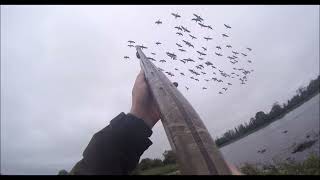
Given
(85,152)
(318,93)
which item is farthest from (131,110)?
(318,93)

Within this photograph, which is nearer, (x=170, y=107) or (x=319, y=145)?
(x=170, y=107)

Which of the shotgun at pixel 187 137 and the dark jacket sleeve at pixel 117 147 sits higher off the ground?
the dark jacket sleeve at pixel 117 147

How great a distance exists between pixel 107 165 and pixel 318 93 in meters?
139

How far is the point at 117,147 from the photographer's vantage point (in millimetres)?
2314

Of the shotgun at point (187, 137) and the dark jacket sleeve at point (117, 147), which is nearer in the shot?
the shotgun at point (187, 137)

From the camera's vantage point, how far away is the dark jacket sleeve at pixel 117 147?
7.27ft

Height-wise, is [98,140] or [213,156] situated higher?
[98,140]

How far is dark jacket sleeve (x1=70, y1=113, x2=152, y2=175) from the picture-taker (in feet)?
7.27

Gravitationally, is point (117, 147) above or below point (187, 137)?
above

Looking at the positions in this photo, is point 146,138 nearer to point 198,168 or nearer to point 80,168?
point 80,168

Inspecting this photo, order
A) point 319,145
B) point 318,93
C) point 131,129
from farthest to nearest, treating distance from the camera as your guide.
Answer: point 318,93, point 319,145, point 131,129

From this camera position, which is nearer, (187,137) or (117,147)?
(187,137)

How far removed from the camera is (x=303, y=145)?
2005 inches

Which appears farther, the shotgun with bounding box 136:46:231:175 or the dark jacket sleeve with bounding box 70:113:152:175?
the dark jacket sleeve with bounding box 70:113:152:175
